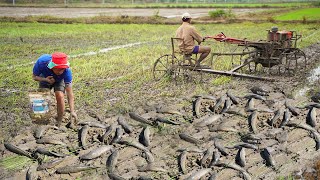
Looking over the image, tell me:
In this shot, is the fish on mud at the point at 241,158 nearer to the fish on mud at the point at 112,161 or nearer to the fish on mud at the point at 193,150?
the fish on mud at the point at 193,150

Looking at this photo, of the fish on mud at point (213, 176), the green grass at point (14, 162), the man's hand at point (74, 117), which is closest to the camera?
the fish on mud at point (213, 176)

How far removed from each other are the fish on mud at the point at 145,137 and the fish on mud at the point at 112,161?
18.6 inches

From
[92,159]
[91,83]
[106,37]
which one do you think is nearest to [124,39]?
[106,37]

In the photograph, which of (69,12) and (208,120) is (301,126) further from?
(69,12)

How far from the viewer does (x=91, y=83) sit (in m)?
8.53

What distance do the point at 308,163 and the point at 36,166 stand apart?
2.94m

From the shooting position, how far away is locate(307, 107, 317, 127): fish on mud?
617cm

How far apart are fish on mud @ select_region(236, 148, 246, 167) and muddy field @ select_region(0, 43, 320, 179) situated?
0.03ft

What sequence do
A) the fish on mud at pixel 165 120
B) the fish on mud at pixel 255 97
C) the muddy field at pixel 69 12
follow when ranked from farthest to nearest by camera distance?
the muddy field at pixel 69 12
the fish on mud at pixel 255 97
the fish on mud at pixel 165 120

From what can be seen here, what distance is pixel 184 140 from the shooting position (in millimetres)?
5410

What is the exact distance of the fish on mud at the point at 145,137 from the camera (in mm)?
5205

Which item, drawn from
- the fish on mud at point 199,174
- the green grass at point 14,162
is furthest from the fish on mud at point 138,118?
the green grass at point 14,162

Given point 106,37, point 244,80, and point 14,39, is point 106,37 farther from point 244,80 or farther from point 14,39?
point 244,80

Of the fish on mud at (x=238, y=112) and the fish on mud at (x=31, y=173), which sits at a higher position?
the fish on mud at (x=238, y=112)
